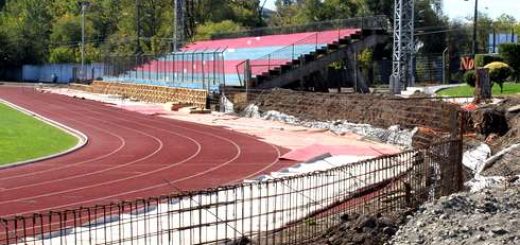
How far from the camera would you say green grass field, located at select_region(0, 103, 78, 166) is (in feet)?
64.0

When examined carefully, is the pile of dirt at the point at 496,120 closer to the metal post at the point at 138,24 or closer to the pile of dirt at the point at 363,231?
the pile of dirt at the point at 363,231

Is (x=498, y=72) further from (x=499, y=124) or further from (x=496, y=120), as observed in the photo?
(x=499, y=124)

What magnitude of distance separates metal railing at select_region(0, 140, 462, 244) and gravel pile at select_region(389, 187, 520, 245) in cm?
127

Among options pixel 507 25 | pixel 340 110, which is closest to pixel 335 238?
pixel 340 110

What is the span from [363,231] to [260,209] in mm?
1623

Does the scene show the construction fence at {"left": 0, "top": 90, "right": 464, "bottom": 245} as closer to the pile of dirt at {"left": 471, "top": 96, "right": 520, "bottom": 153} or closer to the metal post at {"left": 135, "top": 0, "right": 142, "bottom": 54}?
the pile of dirt at {"left": 471, "top": 96, "right": 520, "bottom": 153}

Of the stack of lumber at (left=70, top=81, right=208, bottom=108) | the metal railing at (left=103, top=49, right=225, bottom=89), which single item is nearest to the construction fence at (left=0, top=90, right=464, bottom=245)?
the stack of lumber at (left=70, top=81, right=208, bottom=108)

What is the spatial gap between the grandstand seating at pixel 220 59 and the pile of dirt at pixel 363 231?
3000cm

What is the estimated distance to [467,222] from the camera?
9297 millimetres

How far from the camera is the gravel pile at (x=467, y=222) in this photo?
28.3 ft

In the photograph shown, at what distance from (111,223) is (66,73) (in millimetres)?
75865

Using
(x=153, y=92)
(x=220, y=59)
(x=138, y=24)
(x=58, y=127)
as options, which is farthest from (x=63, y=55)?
(x=58, y=127)

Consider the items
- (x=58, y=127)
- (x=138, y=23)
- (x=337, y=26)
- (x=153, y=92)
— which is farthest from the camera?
(x=138, y=23)

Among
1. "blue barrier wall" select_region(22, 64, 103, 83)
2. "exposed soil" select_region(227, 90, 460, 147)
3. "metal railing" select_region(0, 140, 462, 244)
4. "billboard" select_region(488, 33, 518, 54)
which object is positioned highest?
"billboard" select_region(488, 33, 518, 54)
